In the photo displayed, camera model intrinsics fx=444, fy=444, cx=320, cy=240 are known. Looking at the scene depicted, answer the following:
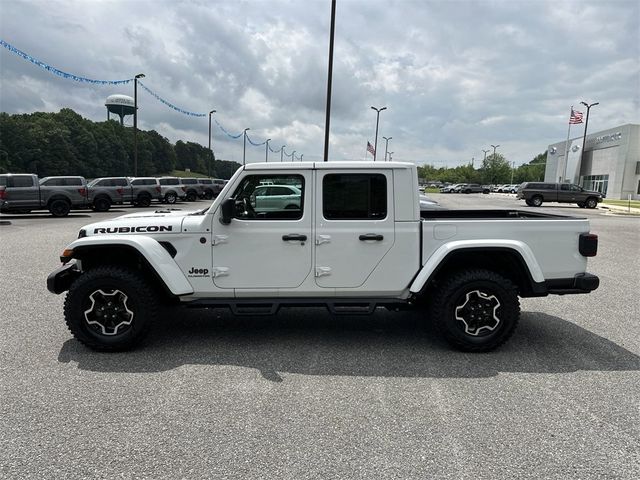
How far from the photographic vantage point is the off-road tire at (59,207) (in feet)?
62.3

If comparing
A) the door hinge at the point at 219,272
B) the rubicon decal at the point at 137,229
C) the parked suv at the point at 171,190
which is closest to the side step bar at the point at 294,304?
the door hinge at the point at 219,272

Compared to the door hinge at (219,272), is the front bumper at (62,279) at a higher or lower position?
lower

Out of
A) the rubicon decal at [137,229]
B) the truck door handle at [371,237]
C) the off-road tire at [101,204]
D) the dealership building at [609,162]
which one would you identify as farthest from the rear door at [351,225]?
the dealership building at [609,162]

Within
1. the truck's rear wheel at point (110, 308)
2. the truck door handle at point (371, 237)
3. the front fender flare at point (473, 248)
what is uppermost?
the truck door handle at point (371, 237)

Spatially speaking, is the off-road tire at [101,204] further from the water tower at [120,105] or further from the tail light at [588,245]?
the water tower at [120,105]

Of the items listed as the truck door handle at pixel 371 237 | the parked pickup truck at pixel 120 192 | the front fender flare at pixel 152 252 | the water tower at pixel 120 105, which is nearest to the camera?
the front fender flare at pixel 152 252

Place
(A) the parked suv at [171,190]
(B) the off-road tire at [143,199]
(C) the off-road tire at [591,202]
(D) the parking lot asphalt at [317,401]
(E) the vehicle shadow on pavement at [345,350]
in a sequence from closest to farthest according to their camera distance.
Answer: (D) the parking lot asphalt at [317,401], (E) the vehicle shadow on pavement at [345,350], (B) the off-road tire at [143,199], (A) the parked suv at [171,190], (C) the off-road tire at [591,202]

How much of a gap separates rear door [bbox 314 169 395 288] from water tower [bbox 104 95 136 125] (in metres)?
95.3

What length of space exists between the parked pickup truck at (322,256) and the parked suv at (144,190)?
72.1 feet

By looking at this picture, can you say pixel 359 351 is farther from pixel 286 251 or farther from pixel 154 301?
pixel 154 301

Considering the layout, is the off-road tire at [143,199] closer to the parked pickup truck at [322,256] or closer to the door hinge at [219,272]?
the parked pickup truck at [322,256]

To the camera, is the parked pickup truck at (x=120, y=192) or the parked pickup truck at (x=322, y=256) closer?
the parked pickup truck at (x=322, y=256)

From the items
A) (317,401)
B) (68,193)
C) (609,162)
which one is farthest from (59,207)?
(609,162)

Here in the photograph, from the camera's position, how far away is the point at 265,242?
4.32m
